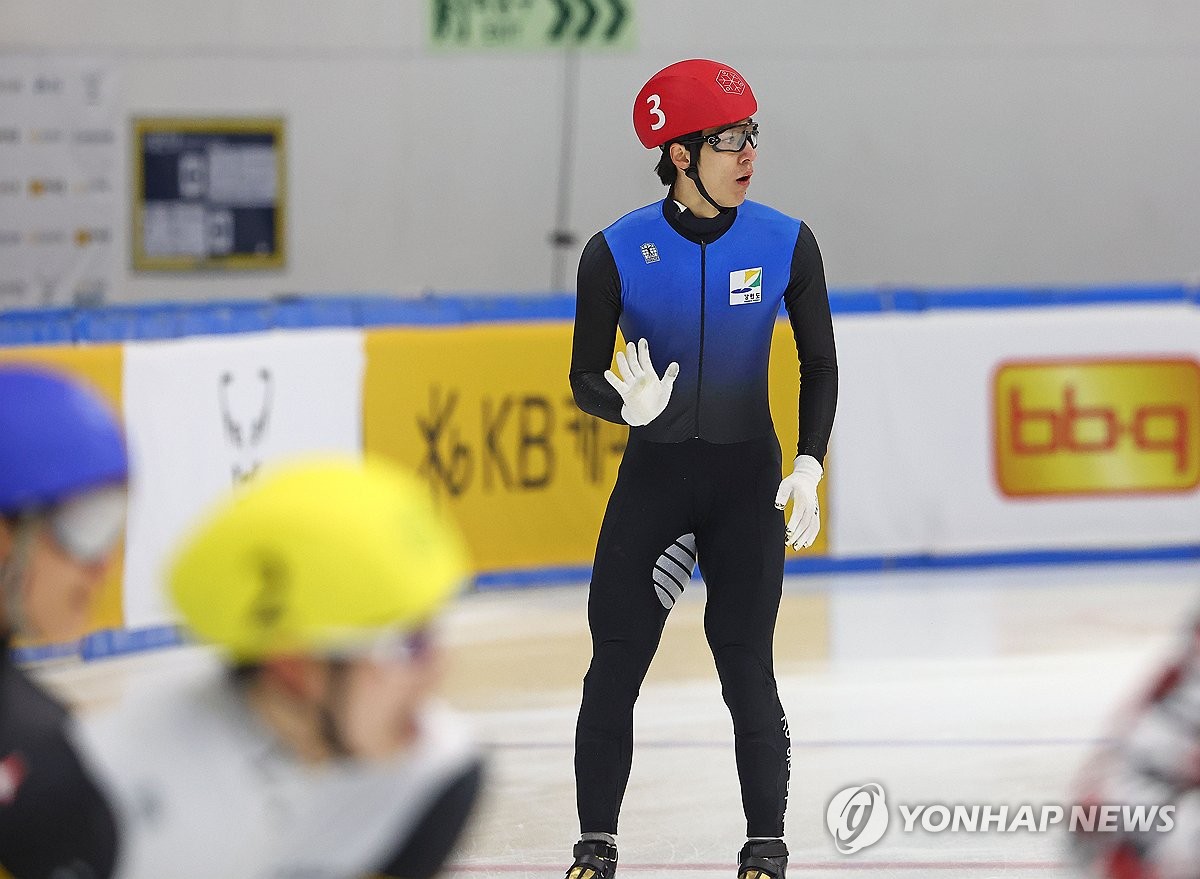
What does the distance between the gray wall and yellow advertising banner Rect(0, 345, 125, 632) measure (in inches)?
213

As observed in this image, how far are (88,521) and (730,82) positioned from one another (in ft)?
9.14

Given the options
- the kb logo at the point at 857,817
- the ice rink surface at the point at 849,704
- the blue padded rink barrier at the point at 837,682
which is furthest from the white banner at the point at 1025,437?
the kb logo at the point at 857,817

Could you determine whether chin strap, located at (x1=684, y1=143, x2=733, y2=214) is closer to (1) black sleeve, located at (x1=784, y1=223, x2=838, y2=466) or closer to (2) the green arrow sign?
(1) black sleeve, located at (x1=784, y1=223, x2=838, y2=466)

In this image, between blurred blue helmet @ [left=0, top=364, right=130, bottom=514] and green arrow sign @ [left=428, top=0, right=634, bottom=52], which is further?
green arrow sign @ [left=428, top=0, right=634, bottom=52]

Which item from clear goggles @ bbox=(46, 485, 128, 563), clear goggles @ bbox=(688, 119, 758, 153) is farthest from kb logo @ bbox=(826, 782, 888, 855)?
clear goggles @ bbox=(46, 485, 128, 563)

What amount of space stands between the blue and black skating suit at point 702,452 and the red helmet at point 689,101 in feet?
0.61

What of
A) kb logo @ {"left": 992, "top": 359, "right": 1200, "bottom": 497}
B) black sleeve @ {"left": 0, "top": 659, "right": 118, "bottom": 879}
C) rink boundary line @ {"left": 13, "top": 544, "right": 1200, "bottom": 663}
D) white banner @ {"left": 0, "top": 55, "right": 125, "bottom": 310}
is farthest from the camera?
white banner @ {"left": 0, "top": 55, "right": 125, "bottom": 310}

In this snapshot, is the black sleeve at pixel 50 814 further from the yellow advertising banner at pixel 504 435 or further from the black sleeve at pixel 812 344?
the yellow advertising banner at pixel 504 435

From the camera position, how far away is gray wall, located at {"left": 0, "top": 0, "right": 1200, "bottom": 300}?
1288 centimetres

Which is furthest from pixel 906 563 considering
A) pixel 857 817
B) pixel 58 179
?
pixel 58 179

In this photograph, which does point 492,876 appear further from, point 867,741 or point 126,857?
point 126,857

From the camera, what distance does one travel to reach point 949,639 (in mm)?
7910

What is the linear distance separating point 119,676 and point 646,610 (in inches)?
142

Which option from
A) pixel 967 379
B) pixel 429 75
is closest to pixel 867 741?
pixel 967 379
